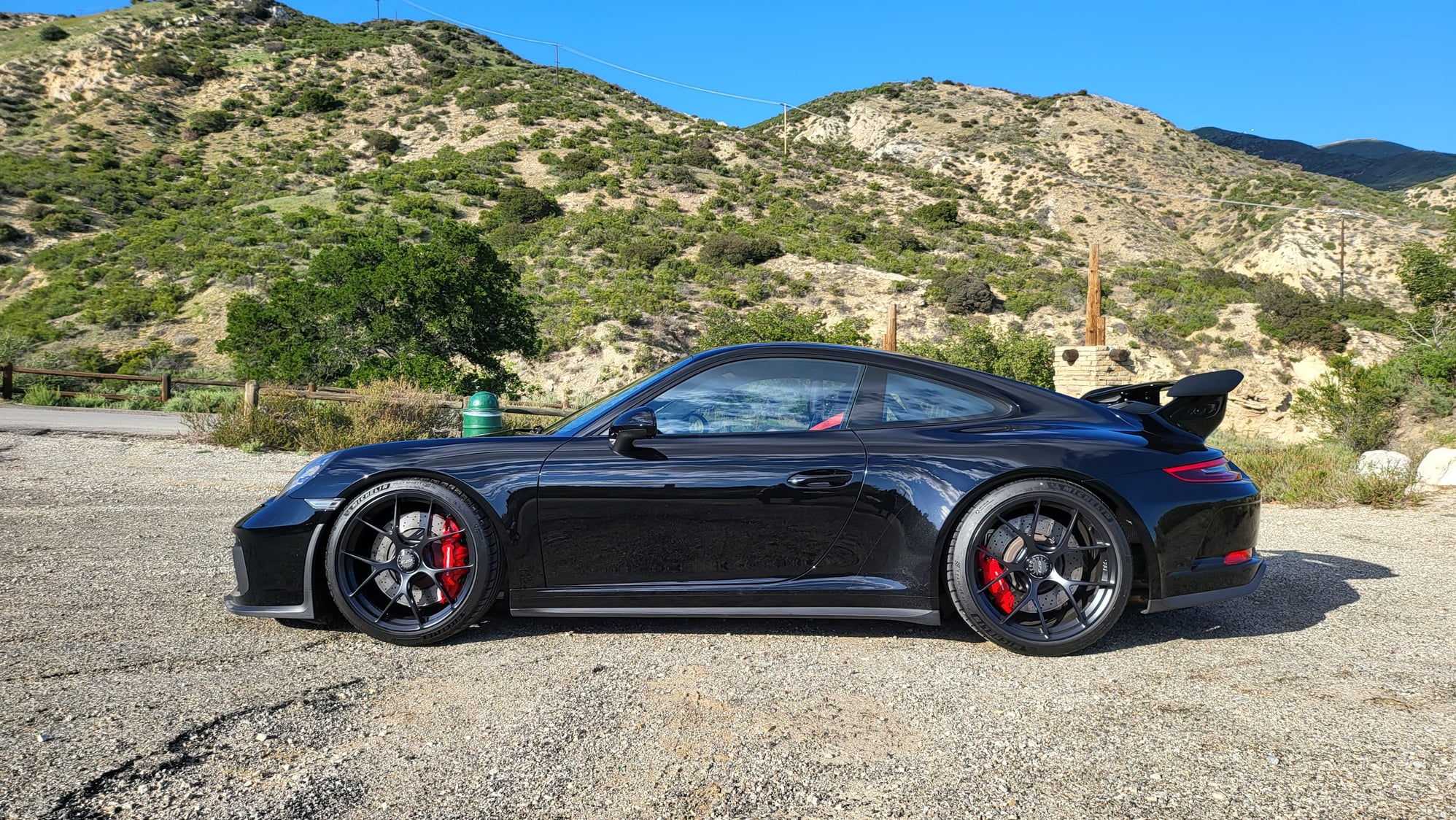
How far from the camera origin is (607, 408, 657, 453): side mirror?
11.4ft

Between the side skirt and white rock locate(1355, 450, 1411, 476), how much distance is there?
24.3 feet

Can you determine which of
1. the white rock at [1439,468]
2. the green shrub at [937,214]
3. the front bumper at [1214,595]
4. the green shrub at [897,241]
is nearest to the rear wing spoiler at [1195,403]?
the front bumper at [1214,595]

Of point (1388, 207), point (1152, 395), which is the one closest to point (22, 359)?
point (1152, 395)

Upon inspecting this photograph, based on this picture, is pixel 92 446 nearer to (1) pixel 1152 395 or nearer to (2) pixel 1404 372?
(1) pixel 1152 395

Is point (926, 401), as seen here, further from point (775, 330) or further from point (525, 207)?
point (525, 207)

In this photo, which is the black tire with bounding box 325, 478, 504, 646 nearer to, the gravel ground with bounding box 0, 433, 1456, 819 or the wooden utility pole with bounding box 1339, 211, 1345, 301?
the gravel ground with bounding box 0, 433, 1456, 819

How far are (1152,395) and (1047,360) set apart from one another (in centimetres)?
2483

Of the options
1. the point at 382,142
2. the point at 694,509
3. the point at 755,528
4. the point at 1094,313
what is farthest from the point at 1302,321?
the point at 382,142

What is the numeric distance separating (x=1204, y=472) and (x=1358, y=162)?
→ 15476 centimetres

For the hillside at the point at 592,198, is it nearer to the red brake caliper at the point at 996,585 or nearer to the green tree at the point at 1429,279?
the green tree at the point at 1429,279

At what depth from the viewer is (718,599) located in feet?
11.7

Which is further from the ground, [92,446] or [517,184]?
[517,184]

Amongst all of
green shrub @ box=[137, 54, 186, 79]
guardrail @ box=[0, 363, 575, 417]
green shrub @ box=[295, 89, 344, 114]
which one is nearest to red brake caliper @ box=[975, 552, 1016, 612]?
guardrail @ box=[0, 363, 575, 417]

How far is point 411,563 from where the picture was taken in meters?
3.59
